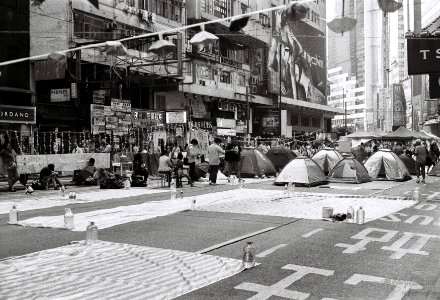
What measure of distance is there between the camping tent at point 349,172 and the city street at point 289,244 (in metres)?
7.94

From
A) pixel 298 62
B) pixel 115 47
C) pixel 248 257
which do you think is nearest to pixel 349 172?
pixel 115 47

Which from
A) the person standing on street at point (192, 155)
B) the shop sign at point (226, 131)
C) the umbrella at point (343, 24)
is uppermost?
the umbrella at point (343, 24)

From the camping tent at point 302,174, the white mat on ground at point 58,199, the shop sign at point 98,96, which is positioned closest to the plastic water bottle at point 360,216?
the white mat on ground at point 58,199

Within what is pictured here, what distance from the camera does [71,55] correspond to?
2714 centimetres

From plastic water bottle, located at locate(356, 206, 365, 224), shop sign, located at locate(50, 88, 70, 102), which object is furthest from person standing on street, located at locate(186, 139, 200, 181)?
plastic water bottle, located at locate(356, 206, 365, 224)

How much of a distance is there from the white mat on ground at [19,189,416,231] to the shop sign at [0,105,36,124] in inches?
555

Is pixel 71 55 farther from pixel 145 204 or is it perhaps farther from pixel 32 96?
pixel 145 204

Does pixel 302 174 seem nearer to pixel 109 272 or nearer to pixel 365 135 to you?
pixel 109 272

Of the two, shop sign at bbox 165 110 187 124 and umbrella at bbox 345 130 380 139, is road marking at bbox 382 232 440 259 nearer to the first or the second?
shop sign at bbox 165 110 187 124

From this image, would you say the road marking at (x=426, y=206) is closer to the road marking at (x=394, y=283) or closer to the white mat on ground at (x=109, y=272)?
the road marking at (x=394, y=283)

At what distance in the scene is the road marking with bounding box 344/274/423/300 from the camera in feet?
18.1

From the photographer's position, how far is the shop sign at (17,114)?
24.8 meters

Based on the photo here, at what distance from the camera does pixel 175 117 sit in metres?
34.2

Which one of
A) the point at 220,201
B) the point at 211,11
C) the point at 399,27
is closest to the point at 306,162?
the point at 220,201
